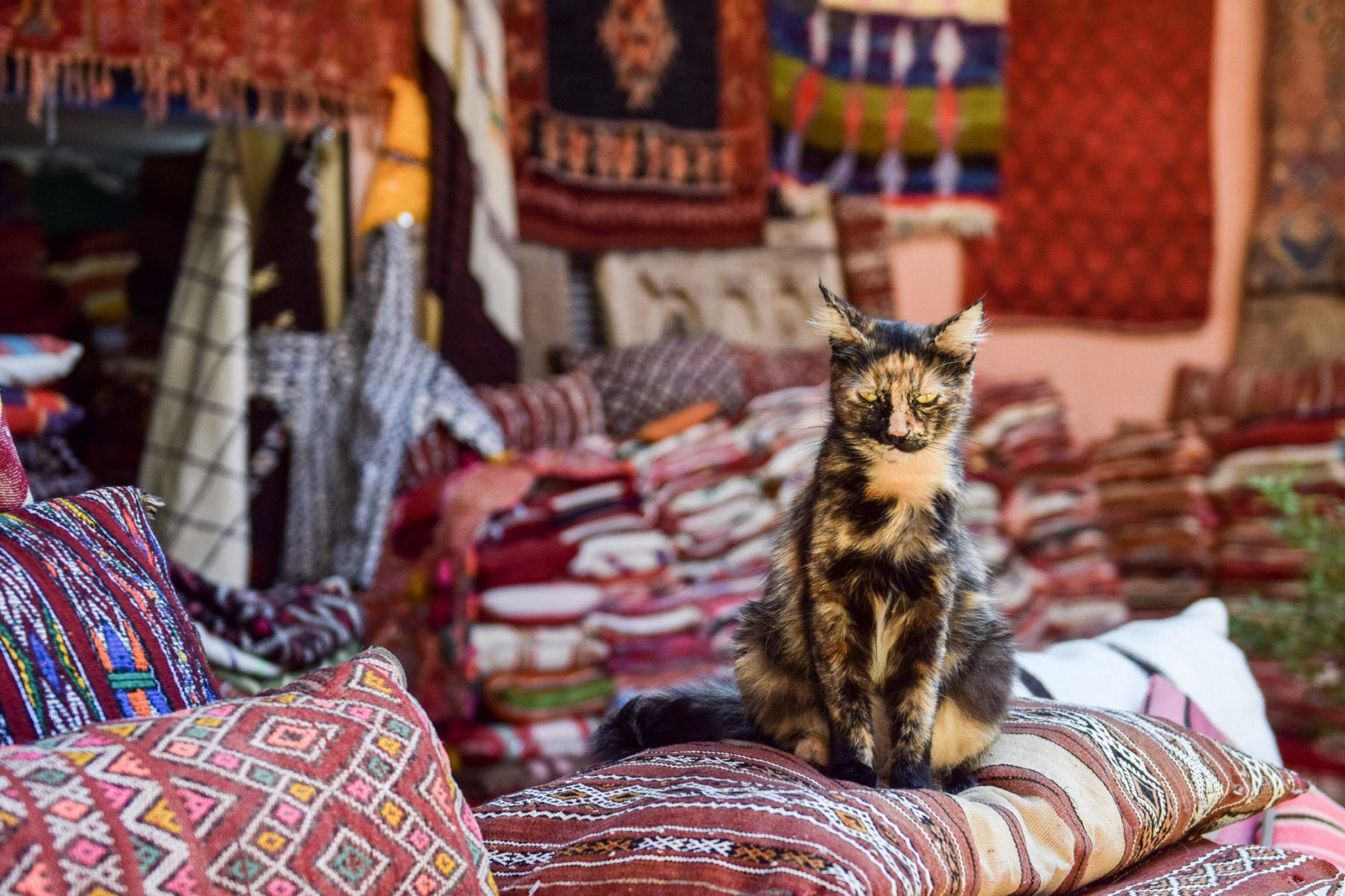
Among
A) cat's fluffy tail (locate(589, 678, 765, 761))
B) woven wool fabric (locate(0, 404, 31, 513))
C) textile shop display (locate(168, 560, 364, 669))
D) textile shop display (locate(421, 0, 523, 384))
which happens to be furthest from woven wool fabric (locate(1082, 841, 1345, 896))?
textile shop display (locate(421, 0, 523, 384))

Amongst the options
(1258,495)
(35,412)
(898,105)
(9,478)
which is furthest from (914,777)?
(898,105)

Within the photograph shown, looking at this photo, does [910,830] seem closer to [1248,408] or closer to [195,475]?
[195,475]

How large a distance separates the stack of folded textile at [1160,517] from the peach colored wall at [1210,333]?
1.90 feet

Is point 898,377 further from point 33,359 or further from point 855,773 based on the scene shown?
point 33,359

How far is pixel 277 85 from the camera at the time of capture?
3.03m

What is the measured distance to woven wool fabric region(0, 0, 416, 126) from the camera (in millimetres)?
2633

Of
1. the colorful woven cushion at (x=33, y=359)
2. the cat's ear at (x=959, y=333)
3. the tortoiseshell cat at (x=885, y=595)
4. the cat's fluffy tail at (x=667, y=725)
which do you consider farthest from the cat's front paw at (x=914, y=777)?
the colorful woven cushion at (x=33, y=359)

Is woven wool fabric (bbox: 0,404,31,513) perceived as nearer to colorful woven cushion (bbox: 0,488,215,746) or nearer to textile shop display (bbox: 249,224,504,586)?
colorful woven cushion (bbox: 0,488,215,746)

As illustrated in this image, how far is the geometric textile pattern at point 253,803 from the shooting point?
81 cm

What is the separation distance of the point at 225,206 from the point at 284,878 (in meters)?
2.34

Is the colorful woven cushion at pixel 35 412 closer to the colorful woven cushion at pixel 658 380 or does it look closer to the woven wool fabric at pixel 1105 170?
the colorful woven cushion at pixel 658 380

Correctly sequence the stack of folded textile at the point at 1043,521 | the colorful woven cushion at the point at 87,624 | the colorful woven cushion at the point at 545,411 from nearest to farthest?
the colorful woven cushion at the point at 87,624 < the colorful woven cushion at the point at 545,411 < the stack of folded textile at the point at 1043,521

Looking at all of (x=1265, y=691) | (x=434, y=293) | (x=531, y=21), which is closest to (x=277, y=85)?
(x=434, y=293)

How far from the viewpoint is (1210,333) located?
538 cm
